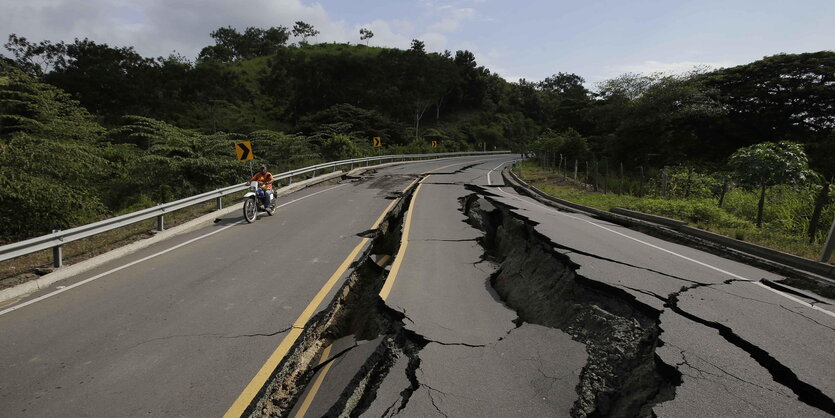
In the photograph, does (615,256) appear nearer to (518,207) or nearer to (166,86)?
(518,207)

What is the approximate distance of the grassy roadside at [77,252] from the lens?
20.0 feet

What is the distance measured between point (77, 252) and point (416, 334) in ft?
22.5

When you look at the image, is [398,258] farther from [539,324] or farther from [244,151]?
[244,151]

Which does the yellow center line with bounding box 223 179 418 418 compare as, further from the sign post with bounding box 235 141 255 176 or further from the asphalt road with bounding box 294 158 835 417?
the sign post with bounding box 235 141 255 176

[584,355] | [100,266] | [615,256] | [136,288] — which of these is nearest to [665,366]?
[584,355]

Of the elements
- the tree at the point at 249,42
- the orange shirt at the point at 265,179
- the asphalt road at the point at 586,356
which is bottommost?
the asphalt road at the point at 586,356

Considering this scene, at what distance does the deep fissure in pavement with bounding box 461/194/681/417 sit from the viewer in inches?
131

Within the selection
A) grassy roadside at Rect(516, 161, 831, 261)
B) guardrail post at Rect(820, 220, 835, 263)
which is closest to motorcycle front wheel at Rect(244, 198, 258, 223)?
grassy roadside at Rect(516, 161, 831, 261)

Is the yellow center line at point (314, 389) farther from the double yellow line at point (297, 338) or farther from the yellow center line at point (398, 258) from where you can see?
the yellow center line at point (398, 258)

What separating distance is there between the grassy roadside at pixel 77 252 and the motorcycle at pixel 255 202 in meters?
1.45

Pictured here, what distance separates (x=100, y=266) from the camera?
6914 millimetres

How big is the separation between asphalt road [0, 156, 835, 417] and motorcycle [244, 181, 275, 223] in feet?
10.2

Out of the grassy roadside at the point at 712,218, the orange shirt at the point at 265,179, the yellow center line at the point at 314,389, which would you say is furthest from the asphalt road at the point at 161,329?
the grassy roadside at the point at 712,218

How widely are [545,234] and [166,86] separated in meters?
59.8
